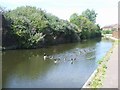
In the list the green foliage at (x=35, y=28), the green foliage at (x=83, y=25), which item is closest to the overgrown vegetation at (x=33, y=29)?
the green foliage at (x=35, y=28)

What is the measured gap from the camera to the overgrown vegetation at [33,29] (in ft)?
148

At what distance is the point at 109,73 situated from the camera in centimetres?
1731

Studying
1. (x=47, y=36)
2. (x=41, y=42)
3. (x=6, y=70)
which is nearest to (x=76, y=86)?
(x=6, y=70)

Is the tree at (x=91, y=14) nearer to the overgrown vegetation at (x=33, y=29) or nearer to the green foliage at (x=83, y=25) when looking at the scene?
the green foliage at (x=83, y=25)

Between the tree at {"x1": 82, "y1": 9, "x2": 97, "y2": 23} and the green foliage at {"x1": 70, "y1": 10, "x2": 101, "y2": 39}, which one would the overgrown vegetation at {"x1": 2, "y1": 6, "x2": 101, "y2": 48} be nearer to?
the green foliage at {"x1": 70, "y1": 10, "x2": 101, "y2": 39}

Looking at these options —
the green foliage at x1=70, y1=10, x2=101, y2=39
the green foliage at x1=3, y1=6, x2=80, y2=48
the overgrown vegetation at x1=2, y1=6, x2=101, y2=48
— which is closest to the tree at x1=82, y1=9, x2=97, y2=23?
the green foliage at x1=70, y1=10, x2=101, y2=39

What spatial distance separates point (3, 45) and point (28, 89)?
1095 inches

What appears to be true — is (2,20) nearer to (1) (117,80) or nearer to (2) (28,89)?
(2) (28,89)

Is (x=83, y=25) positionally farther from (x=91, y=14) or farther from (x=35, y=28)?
(x=91, y=14)

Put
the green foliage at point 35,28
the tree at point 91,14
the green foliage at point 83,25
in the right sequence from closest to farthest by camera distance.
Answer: the green foliage at point 35,28
the green foliage at point 83,25
the tree at point 91,14

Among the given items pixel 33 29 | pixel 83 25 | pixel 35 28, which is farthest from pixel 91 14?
pixel 33 29

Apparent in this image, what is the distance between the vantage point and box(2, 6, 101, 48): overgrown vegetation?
1772 inches

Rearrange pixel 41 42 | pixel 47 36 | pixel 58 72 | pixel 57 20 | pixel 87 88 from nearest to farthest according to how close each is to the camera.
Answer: pixel 87 88 < pixel 58 72 < pixel 41 42 < pixel 47 36 < pixel 57 20

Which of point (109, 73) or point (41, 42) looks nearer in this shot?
point (109, 73)
